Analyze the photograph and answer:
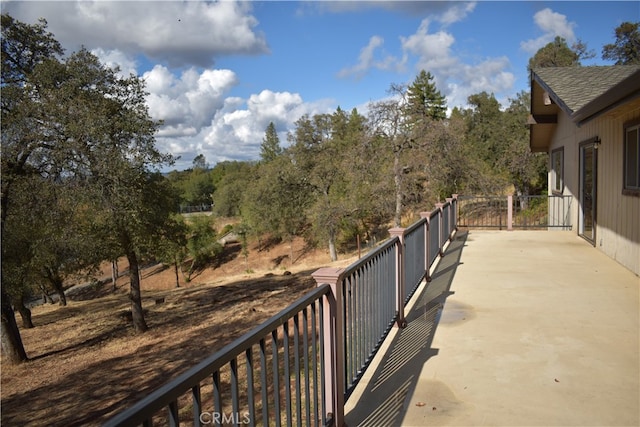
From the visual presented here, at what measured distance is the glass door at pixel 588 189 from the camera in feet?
29.6

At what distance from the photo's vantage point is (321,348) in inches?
103

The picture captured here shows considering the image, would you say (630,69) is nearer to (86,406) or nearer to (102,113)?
(102,113)

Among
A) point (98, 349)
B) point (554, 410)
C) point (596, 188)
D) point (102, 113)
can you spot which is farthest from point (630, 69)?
point (98, 349)

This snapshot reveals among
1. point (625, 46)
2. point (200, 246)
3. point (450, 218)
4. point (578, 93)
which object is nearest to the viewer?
point (578, 93)

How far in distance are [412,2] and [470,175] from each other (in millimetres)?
9643

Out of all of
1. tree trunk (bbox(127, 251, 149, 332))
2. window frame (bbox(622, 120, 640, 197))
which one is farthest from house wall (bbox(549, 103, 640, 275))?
tree trunk (bbox(127, 251, 149, 332))

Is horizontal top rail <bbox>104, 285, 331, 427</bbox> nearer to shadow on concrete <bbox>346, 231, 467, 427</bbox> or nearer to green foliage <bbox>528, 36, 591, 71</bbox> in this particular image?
shadow on concrete <bbox>346, 231, 467, 427</bbox>

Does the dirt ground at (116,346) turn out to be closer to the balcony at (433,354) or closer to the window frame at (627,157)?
the balcony at (433,354)

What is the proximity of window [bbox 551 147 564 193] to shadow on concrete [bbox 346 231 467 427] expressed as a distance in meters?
8.64

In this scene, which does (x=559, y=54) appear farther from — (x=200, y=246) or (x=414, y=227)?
(x=200, y=246)

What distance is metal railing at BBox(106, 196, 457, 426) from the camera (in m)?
1.45

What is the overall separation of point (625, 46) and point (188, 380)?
38.3 m

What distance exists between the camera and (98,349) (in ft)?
48.2

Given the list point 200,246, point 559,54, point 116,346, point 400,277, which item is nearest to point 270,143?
point 200,246
